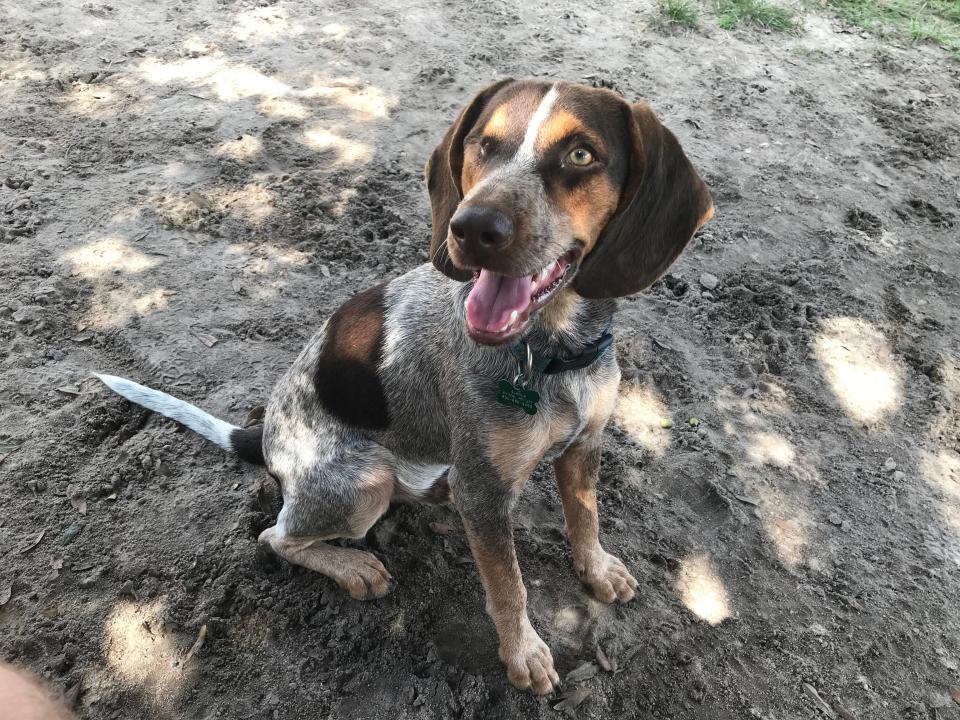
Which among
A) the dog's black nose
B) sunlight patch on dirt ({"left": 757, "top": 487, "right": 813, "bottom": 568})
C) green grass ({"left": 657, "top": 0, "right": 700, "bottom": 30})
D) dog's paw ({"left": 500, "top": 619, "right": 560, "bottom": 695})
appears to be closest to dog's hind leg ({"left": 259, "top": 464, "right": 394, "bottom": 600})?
dog's paw ({"left": 500, "top": 619, "right": 560, "bottom": 695})

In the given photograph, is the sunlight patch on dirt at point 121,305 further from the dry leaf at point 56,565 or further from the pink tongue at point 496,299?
the pink tongue at point 496,299

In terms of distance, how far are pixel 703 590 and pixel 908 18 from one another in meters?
9.04

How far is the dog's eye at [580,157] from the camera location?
2.51 metres

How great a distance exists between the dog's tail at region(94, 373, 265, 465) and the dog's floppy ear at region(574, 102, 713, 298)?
6.78 ft

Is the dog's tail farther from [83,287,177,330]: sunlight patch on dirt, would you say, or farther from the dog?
[83,287,177,330]: sunlight patch on dirt

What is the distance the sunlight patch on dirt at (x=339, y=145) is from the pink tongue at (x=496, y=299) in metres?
4.03

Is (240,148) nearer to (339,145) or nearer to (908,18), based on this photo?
(339,145)

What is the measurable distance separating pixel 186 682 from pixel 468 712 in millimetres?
1265

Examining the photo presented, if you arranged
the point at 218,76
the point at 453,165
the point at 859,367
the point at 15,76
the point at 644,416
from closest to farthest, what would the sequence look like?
1. the point at 453,165
2. the point at 644,416
3. the point at 859,367
4. the point at 15,76
5. the point at 218,76

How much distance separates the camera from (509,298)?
2.49 meters

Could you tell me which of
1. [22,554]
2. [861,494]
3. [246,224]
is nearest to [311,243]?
[246,224]

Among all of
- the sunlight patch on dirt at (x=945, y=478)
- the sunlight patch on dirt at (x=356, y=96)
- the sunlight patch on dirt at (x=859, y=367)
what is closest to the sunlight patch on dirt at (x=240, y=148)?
the sunlight patch on dirt at (x=356, y=96)

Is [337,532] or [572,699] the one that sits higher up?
[337,532]

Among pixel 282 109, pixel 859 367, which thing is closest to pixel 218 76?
pixel 282 109
